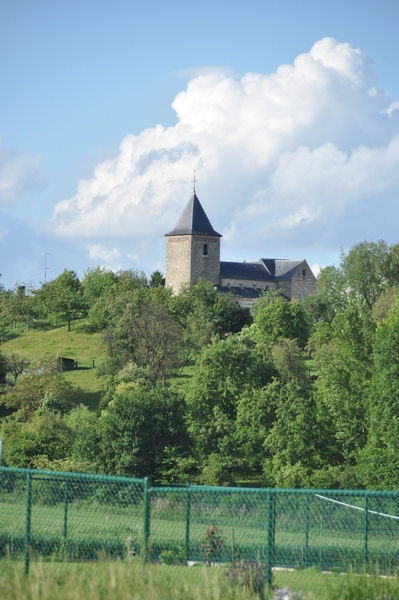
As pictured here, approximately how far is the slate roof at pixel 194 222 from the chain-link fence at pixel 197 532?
294 feet

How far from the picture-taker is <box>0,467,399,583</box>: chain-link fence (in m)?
14.2

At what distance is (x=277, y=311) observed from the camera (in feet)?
259

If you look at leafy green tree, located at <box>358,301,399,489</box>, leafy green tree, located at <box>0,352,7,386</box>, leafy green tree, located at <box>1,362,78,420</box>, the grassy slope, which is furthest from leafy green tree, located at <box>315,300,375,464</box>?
leafy green tree, located at <box>0,352,7,386</box>

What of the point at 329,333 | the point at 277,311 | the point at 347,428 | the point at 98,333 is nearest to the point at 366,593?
the point at 347,428

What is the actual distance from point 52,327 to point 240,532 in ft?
252

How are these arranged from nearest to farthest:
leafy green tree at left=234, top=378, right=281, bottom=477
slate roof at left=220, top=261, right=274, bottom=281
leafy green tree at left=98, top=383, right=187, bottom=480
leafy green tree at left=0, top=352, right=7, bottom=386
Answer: leafy green tree at left=98, top=383, right=187, bottom=480, leafy green tree at left=234, top=378, right=281, bottom=477, leafy green tree at left=0, top=352, right=7, bottom=386, slate roof at left=220, top=261, right=274, bottom=281

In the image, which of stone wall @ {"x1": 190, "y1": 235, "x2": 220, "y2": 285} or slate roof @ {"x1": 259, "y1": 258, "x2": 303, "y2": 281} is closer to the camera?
stone wall @ {"x1": 190, "y1": 235, "x2": 220, "y2": 285}

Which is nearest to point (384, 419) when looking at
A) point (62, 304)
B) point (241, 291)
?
point (62, 304)

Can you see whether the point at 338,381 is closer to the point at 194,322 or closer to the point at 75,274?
the point at 194,322

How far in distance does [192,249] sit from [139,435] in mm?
71305

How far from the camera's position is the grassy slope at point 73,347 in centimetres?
7144

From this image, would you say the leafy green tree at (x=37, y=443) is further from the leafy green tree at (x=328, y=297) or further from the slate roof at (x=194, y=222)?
the slate roof at (x=194, y=222)

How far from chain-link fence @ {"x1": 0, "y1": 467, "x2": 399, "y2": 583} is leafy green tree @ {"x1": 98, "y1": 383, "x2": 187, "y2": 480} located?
16.7 meters

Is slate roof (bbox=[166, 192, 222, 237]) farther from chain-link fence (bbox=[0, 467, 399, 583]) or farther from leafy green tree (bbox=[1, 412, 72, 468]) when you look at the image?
chain-link fence (bbox=[0, 467, 399, 583])
